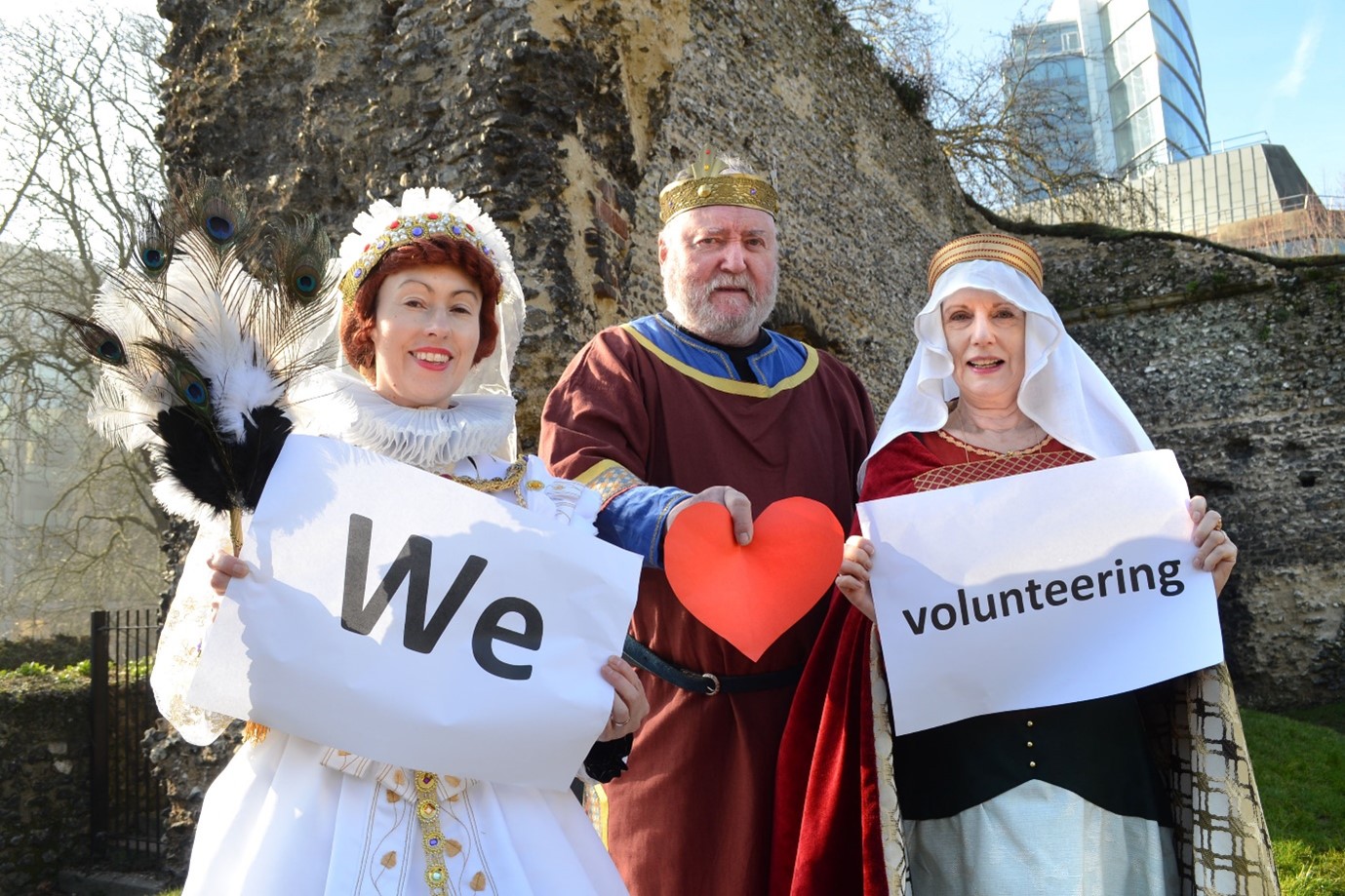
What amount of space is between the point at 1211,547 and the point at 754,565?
87cm

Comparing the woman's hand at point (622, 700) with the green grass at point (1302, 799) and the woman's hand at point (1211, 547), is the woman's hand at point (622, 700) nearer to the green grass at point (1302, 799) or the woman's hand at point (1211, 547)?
the woman's hand at point (1211, 547)

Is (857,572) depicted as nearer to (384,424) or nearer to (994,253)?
(994,253)

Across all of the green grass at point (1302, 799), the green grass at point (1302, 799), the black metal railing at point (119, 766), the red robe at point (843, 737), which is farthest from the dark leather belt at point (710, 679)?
the black metal railing at point (119, 766)

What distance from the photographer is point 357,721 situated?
1508 mm

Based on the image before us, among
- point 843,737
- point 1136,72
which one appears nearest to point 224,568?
point 843,737

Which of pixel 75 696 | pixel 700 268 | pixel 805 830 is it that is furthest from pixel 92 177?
pixel 805 830

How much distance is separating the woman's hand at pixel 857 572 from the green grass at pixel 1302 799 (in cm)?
321

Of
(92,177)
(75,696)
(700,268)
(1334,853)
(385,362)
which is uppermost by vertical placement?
(92,177)

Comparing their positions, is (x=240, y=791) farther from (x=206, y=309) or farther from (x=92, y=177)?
(x=92, y=177)

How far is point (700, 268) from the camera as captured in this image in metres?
2.64

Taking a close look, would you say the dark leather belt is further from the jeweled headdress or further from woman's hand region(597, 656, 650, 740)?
the jeweled headdress

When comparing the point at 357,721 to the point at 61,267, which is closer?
the point at 357,721

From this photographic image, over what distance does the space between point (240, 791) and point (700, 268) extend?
1661 millimetres

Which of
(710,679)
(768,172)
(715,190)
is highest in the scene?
(768,172)
